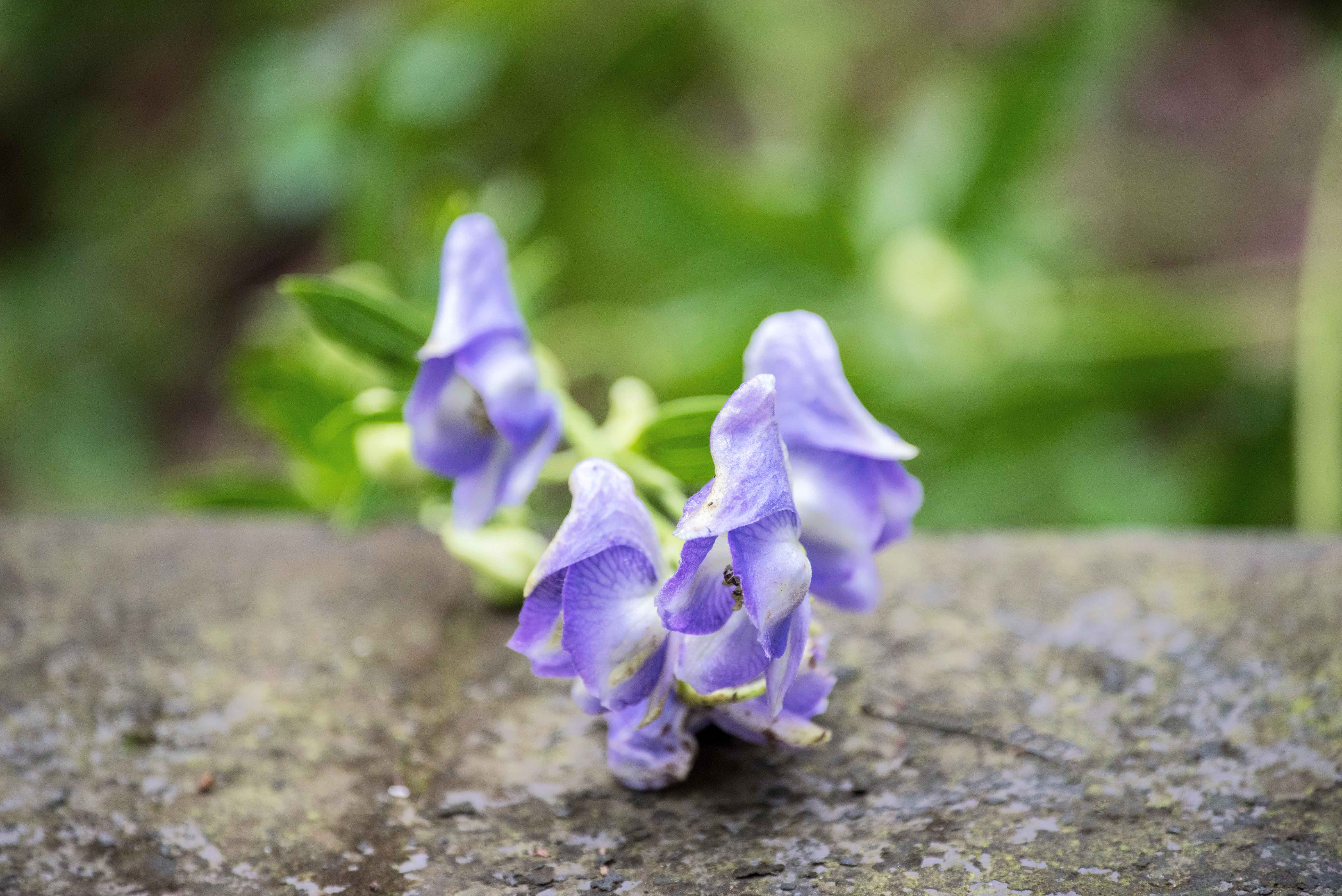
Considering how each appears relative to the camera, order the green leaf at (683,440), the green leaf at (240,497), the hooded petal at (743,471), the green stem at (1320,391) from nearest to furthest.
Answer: the hooded petal at (743,471) < the green leaf at (683,440) < the green leaf at (240,497) < the green stem at (1320,391)

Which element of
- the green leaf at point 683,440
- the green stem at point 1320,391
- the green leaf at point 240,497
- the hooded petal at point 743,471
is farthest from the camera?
the green stem at point 1320,391

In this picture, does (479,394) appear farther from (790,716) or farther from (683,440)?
(790,716)

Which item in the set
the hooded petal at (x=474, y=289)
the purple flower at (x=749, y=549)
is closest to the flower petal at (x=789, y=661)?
the purple flower at (x=749, y=549)

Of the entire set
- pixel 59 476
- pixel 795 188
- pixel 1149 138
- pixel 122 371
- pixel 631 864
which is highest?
pixel 1149 138

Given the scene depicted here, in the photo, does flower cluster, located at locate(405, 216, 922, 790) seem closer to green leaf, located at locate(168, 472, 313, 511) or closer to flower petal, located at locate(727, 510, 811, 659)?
flower petal, located at locate(727, 510, 811, 659)

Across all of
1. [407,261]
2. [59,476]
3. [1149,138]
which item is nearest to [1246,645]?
[407,261]

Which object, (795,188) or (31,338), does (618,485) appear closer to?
(795,188)

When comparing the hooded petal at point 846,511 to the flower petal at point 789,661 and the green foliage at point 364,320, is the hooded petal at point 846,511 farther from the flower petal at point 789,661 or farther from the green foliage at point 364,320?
the green foliage at point 364,320

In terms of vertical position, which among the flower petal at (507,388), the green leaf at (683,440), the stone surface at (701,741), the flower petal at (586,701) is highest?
the flower petal at (507,388)
